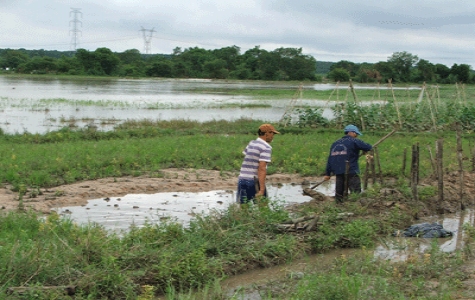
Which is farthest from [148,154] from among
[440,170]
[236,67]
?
[236,67]

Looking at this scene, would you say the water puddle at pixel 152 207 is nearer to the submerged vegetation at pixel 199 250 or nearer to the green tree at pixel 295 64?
the submerged vegetation at pixel 199 250

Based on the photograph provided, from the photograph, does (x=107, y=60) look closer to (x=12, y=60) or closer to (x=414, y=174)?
(x=12, y=60)

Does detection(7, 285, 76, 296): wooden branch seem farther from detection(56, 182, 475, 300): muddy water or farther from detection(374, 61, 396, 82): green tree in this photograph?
detection(374, 61, 396, 82): green tree

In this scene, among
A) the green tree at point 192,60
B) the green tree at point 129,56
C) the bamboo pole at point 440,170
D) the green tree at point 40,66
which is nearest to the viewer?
the bamboo pole at point 440,170

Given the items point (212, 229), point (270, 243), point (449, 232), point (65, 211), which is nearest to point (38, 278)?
point (212, 229)

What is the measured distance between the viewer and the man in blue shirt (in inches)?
358

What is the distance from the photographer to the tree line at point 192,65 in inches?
3088

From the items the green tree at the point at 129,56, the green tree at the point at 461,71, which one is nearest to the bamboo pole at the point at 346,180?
the green tree at the point at 461,71

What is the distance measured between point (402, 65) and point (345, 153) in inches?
2780

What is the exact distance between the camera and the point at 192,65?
91750 mm

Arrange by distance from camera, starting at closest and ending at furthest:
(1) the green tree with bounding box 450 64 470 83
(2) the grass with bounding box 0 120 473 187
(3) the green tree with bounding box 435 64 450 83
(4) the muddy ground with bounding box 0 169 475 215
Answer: (4) the muddy ground with bounding box 0 169 475 215, (2) the grass with bounding box 0 120 473 187, (1) the green tree with bounding box 450 64 470 83, (3) the green tree with bounding box 435 64 450 83

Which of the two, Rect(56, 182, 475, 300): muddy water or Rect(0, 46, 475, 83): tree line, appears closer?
Rect(56, 182, 475, 300): muddy water

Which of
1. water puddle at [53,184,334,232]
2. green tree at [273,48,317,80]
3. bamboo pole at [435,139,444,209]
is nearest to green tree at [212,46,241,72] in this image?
green tree at [273,48,317,80]

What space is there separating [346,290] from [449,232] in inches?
152
